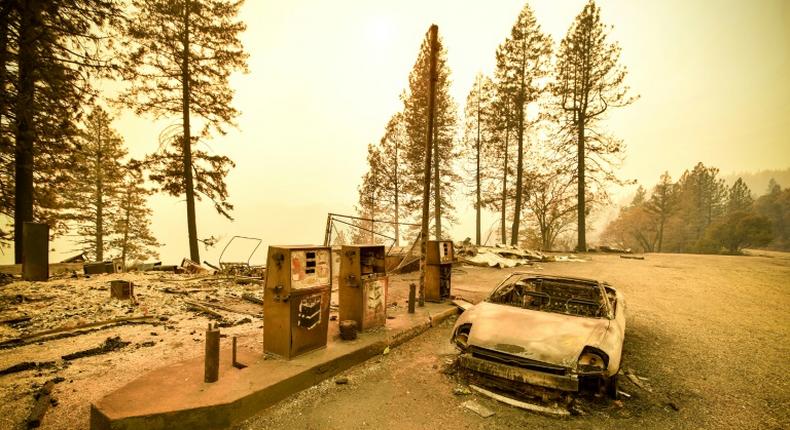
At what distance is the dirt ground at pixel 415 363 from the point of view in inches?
129

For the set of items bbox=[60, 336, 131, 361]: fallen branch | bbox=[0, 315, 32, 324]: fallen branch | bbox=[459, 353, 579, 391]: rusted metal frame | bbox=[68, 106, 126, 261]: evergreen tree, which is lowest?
bbox=[60, 336, 131, 361]: fallen branch

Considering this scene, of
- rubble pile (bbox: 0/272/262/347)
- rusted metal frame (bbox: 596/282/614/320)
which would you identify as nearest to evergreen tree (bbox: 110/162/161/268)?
rubble pile (bbox: 0/272/262/347)

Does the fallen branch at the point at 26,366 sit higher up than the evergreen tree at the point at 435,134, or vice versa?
the evergreen tree at the point at 435,134

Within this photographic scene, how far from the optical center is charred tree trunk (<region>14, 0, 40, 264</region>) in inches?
255

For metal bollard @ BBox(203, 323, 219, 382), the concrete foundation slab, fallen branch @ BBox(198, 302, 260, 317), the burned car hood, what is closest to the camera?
the concrete foundation slab

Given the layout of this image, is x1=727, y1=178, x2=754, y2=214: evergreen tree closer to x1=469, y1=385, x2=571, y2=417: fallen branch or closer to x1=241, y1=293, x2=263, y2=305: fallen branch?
x1=469, y1=385, x2=571, y2=417: fallen branch

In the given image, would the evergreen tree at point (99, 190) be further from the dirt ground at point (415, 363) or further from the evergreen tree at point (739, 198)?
the evergreen tree at point (739, 198)

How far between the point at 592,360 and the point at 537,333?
0.58 meters

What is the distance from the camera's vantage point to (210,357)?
11.1 ft

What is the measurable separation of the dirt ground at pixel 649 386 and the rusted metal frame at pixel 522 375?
33cm

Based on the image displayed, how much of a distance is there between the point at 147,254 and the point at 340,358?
91.7 feet

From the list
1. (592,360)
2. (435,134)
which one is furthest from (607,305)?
(435,134)

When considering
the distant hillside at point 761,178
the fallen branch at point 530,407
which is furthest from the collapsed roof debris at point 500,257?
the distant hillside at point 761,178

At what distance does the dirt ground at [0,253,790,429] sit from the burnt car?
1.24ft
